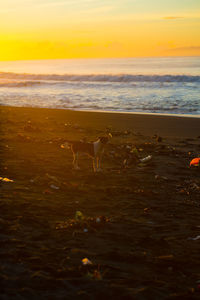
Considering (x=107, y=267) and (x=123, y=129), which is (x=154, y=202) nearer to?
(x=107, y=267)

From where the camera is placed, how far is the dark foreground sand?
3.53 m

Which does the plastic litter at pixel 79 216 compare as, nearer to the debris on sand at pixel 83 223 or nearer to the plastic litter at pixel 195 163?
the debris on sand at pixel 83 223

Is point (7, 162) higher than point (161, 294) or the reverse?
higher

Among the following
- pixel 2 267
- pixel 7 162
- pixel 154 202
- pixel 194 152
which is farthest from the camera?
pixel 194 152

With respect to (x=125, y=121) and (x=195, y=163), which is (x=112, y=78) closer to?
(x=125, y=121)

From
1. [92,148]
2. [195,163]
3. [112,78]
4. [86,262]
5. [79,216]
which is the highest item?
[112,78]

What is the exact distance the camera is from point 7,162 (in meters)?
7.77

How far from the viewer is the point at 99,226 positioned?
4.82 metres

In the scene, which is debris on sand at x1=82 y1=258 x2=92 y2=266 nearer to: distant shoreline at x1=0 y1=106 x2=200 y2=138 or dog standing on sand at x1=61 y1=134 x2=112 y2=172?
dog standing on sand at x1=61 y1=134 x2=112 y2=172

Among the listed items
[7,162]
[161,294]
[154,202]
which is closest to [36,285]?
[161,294]

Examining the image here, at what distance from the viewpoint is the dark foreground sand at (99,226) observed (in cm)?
353

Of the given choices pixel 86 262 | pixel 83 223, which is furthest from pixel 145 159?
pixel 86 262

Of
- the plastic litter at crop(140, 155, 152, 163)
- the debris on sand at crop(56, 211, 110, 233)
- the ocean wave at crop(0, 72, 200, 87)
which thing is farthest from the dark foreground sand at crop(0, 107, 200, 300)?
the ocean wave at crop(0, 72, 200, 87)

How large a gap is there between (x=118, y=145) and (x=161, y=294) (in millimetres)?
7328
